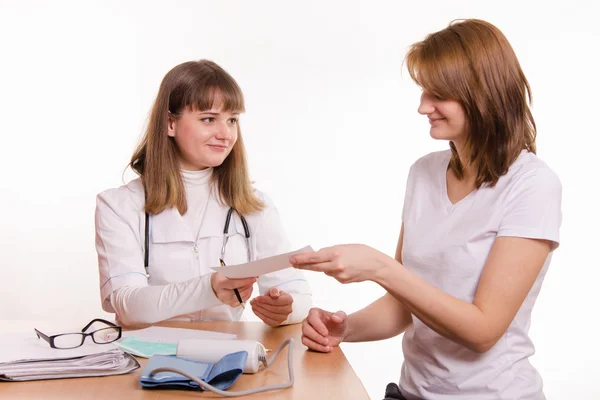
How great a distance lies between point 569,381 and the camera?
4125 mm

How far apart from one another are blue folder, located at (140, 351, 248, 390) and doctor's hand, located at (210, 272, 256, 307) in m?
0.47

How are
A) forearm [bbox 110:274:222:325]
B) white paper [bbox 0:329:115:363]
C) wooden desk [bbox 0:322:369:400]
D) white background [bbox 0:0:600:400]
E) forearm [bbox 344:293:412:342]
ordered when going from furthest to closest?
white background [bbox 0:0:600:400] → forearm [bbox 110:274:222:325] → forearm [bbox 344:293:412:342] → white paper [bbox 0:329:115:363] → wooden desk [bbox 0:322:369:400]

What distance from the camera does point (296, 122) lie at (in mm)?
4219

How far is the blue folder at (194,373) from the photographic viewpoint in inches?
55.5

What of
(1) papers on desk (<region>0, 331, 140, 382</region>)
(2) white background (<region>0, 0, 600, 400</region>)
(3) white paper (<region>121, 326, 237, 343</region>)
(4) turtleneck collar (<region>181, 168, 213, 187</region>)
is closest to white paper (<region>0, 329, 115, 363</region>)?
(1) papers on desk (<region>0, 331, 140, 382</region>)

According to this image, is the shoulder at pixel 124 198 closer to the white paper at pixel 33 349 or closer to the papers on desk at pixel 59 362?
the white paper at pixel 33 349

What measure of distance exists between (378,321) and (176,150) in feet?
3.40

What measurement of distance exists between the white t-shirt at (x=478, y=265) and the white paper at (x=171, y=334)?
52 centimetres

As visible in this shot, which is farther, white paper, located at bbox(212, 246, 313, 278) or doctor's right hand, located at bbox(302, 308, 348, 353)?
doctor's right hand, located at bbox(302, 308, 348, 353)

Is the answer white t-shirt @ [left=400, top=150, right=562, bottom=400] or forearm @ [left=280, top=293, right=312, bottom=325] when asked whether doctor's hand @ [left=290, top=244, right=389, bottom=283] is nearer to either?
white t-shirt @ [left=400, top=150, right=562, bottom=400]

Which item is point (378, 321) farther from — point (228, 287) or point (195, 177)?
point (195, 177)

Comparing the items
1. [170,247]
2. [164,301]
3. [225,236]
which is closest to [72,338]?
[164,301]

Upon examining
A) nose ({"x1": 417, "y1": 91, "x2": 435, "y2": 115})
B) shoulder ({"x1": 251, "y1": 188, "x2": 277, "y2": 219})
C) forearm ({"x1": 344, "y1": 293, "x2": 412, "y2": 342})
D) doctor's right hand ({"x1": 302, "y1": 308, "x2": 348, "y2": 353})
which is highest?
nose ({"x1": 417, "y1": 91, "x2": 435, "y2": 115})

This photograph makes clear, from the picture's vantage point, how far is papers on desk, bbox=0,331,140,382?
4.80 feet
